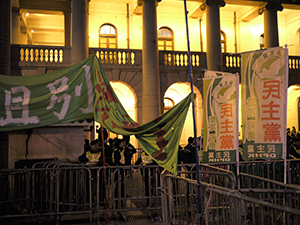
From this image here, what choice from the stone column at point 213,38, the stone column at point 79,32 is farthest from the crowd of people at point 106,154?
the stone column at point 213,38

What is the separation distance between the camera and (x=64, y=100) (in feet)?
20.3

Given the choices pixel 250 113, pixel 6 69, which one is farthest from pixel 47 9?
pixel 250 113

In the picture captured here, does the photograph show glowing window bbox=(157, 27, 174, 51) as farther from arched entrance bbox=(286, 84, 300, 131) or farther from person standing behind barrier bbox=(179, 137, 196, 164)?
person standing behind barrier bbox=(179, 137, 196, 164)

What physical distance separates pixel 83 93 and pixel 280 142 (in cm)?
397

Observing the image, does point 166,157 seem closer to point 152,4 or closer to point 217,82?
point 217,82

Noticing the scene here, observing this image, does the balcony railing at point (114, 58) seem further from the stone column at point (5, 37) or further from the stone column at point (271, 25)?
the stone column at point (271, 25)

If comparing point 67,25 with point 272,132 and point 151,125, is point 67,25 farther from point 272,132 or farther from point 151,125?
point 272,132

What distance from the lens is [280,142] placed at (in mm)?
6051

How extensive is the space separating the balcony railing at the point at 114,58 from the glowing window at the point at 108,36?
12.0 ft

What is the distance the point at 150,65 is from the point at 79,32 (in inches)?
182

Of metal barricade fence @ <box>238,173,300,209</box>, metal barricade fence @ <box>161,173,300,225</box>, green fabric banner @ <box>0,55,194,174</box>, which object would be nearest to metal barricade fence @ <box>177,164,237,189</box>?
metal barricade fence @ <box>238,173,300,209</box>

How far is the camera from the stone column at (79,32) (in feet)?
58.3

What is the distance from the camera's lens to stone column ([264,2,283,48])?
2116 cm

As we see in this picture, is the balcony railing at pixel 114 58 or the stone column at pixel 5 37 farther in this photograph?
the balcony railing at pixel 114 58
